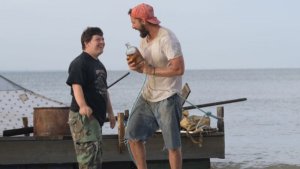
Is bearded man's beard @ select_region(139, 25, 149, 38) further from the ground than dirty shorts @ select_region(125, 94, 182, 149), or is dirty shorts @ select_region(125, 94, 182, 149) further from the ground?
bearded man's beard @ select_region(139, 25, 149, 38)

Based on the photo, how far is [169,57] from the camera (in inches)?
249

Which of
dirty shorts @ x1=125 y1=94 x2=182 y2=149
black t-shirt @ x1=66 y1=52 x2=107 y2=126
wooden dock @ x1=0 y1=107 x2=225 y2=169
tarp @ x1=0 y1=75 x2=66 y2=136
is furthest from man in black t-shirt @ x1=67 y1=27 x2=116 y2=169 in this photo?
tarp @ x1=0 y1=75 x2=66 y2=136

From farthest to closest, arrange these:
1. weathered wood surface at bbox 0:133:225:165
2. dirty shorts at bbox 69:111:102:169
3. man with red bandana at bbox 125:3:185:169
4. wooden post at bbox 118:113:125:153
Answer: wooden post at bbox 118:113:125:153 → weathered wood surface at bbox 0:133:225:165 → dirty shorts at bbox 69:111:102:169 → man with red bandana at bbox 125:3:185:169

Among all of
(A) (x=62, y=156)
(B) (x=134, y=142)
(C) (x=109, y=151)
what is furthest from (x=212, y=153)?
(B) (x=134, y=142)

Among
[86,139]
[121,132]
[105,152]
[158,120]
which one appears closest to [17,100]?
[105,152]

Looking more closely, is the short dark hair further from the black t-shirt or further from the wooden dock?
A: the wooden dock

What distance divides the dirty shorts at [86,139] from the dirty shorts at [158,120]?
0.35 metres

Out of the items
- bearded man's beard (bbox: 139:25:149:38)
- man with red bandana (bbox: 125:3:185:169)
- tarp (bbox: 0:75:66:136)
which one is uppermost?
bearded man's beard (bbox: 139:25:149:38)

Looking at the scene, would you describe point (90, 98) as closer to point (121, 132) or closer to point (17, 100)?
point (121, 132)

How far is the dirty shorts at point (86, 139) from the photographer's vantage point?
255 inches

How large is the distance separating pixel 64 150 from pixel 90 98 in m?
3.23

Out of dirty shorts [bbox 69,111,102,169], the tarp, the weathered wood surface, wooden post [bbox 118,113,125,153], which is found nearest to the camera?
dirty shorts [bbox 69,111,102,169]

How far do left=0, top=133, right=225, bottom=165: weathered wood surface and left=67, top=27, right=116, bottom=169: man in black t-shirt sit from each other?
2.92 metres

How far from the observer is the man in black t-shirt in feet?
21.1
